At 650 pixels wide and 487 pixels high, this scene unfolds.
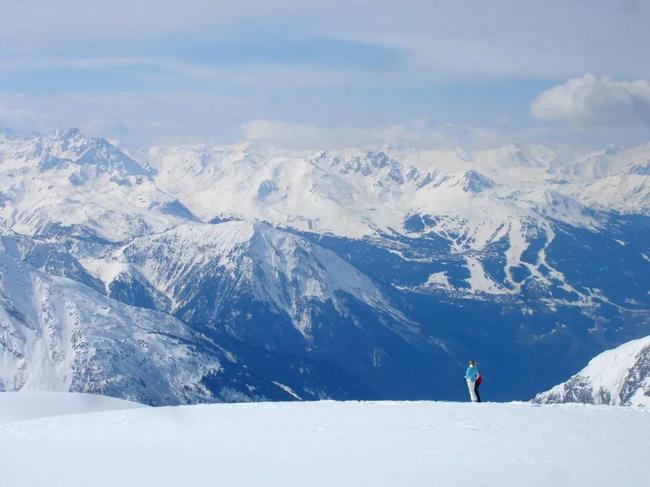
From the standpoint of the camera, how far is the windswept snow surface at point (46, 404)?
4634cm

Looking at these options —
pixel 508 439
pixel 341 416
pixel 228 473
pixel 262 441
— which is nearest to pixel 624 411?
pixel 508 439

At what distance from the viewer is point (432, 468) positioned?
93.0ft

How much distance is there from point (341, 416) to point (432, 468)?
11.1 m

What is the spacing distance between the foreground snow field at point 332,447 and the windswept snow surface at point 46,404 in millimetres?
8693

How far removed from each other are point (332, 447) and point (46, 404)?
25.1 meters

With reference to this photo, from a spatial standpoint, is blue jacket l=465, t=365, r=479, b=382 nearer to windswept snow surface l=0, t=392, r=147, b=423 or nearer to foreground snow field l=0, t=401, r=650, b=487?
foreground snow field l=0, t=401, r=650, b=487

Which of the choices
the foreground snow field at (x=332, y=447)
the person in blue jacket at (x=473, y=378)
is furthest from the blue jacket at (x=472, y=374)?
the foreground snow field at (x=332, y=447)

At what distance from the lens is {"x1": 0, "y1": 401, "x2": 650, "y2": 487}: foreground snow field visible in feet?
89.5

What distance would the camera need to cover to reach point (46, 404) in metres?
49.3

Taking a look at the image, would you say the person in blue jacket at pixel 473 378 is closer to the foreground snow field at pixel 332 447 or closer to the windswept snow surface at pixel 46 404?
the foreground snow field at pixel 332 447

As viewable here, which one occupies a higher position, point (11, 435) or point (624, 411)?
point (11, 435)

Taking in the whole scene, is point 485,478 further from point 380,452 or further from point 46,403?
point 46,403

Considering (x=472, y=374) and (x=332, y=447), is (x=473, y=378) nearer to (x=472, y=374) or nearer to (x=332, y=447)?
(x=472, y=374)

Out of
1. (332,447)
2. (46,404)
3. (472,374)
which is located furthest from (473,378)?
(46,404)
